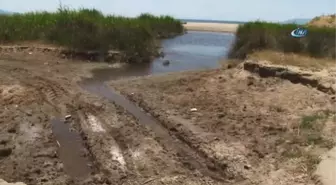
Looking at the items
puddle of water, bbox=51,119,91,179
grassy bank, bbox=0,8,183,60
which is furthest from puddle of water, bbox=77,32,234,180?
grassy bank, bbox=0,8,183,60

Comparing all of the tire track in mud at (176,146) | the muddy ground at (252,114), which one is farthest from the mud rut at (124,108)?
the muddy ground at (252,114)

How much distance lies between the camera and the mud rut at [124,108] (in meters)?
6.51

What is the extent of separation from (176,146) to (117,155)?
1.08m

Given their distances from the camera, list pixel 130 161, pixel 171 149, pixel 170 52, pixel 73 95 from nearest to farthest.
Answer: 1. pixel 130 161
2. pixel 171 149
3. pixel 73 95
4. pixel 170 52

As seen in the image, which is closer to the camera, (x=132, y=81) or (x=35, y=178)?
(x=35, y=178)

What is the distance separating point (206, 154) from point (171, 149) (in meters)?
0.59

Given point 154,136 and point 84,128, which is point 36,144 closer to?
point 84,128

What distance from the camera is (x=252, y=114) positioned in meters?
8.98

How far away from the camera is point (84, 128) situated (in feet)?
26.7

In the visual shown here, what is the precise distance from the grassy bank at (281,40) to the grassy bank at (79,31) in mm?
3939

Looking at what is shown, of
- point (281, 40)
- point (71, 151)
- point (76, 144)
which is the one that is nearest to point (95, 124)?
point (76, 144)

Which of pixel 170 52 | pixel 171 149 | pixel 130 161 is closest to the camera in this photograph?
pixel 130 161

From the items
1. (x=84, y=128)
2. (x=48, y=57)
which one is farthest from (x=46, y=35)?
(x=84, y=128)

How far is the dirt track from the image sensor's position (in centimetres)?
619
